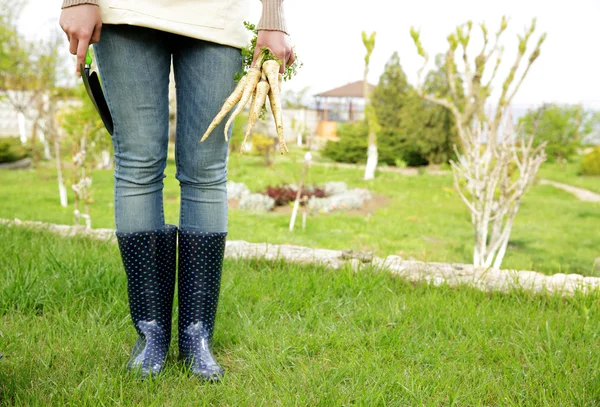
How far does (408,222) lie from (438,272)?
175 inches

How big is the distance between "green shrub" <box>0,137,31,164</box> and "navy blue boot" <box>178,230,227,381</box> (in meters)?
11.9

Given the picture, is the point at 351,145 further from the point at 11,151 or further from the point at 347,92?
the point at 11,151

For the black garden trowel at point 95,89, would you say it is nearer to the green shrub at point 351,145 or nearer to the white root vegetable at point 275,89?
the white root vegetable at point 275,89

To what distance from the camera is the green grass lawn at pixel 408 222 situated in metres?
5.61

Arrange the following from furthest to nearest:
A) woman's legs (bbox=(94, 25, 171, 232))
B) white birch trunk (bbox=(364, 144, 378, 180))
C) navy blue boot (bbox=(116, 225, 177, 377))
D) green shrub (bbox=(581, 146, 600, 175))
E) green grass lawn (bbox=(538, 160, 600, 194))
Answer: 1. green shrub (bbox=(581, 146, 600, 175))
2. white birch trunk (bbox=(364, 144, 378, 180))
3. green grass lawn (bbox=(538, 160, 600, 194))
4. navy blue boot (bbox=(116, 225, 177, 377))
5. woman's legs (bbox=(94, 25, 171, 232))

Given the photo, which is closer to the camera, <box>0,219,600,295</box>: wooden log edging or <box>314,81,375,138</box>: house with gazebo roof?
<box>0,219,600,295</box>: wooden log edging

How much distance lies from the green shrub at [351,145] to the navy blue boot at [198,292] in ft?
43.7

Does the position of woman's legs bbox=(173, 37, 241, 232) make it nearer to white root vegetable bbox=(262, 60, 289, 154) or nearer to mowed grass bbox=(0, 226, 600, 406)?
white root vegetable bbox=(262, 60, 289, 154)

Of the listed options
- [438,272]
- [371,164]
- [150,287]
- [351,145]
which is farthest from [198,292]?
[351,145]

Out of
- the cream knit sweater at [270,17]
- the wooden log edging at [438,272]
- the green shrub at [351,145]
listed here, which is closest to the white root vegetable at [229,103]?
the cream knit sweater at [270,17]

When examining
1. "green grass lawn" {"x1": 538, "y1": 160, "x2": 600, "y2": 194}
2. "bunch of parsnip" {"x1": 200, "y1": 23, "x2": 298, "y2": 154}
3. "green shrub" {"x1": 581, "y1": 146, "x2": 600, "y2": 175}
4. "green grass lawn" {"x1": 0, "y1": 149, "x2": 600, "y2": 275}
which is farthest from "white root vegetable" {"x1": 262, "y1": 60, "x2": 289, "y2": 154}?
"green shrub" {"x1": 581, "y1": 146, "x2": 600, "y2": 175}

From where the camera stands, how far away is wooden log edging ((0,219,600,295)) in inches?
99.1

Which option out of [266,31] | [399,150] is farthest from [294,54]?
[399,150]

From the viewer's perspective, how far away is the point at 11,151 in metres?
12.1
